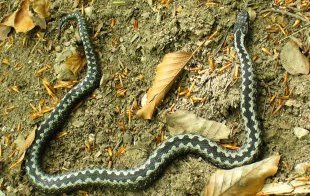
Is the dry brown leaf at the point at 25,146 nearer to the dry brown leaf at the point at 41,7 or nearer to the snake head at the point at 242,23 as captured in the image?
the dry brown leaf at the point at 41,7

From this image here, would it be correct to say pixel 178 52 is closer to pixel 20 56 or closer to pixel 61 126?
pixel 61 126

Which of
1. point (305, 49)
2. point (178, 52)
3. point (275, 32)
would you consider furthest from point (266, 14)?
point (178, 52)

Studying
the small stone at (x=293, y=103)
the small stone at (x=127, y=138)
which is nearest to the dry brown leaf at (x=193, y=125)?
the small stone at (x=127, y=138)

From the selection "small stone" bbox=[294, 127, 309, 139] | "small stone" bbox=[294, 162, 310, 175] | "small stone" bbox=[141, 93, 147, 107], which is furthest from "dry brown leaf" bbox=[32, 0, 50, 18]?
"small stone" bbox=[294, 162, 310, 175]

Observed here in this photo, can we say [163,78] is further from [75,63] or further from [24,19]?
[24,19]

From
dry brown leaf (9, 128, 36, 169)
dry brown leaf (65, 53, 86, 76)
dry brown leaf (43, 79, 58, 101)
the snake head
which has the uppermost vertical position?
the snake head

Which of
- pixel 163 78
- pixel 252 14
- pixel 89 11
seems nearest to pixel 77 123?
pixel 163 78

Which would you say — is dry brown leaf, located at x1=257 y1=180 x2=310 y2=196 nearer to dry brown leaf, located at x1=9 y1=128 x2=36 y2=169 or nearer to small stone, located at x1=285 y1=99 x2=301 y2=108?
small stone, located at x1=285 y1=99 x2=301 y2=108
